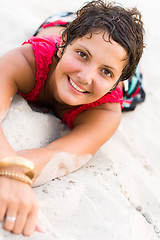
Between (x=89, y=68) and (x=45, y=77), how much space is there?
49cm

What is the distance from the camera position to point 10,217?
1.29 m

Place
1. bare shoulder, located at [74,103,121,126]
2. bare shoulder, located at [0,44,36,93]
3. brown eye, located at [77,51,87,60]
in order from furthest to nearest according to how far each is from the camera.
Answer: bare shoulder, located at [74,103,121,126] < bare shoulder, located at [0,44,36,93] < brown eye, located at [77,51,87,60]

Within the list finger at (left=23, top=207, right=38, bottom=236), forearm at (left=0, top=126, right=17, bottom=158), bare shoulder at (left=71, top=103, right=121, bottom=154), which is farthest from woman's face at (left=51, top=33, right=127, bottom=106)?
finger at (left=23, top=207, right=38, bottom=236)

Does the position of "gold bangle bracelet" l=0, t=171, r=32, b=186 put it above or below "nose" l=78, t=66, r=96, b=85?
below

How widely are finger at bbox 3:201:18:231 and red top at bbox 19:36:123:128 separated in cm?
107

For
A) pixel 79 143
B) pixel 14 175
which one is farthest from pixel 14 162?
pixel 79 143

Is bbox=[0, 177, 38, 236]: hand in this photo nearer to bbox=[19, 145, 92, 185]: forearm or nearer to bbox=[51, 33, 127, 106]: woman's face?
bbox=[19, 145, 92, 185]: forearm

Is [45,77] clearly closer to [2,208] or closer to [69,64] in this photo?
[69,64]

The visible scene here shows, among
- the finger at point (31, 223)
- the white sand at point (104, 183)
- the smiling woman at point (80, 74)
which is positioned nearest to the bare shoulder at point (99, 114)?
the smiling woman at point (80, 74)

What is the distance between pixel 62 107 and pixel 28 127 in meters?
0.42

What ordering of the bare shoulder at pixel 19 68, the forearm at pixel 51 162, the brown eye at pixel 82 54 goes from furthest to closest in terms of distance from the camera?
the bare shoulder at pixel 19 68, the brown eye at pixel 82 54, the forearm at pixel 51 162

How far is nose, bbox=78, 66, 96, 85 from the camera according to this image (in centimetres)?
180

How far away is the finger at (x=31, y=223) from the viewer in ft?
4.26

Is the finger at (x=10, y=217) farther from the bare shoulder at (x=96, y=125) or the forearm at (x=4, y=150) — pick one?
the bare shoulder at (x=96, y=125)
